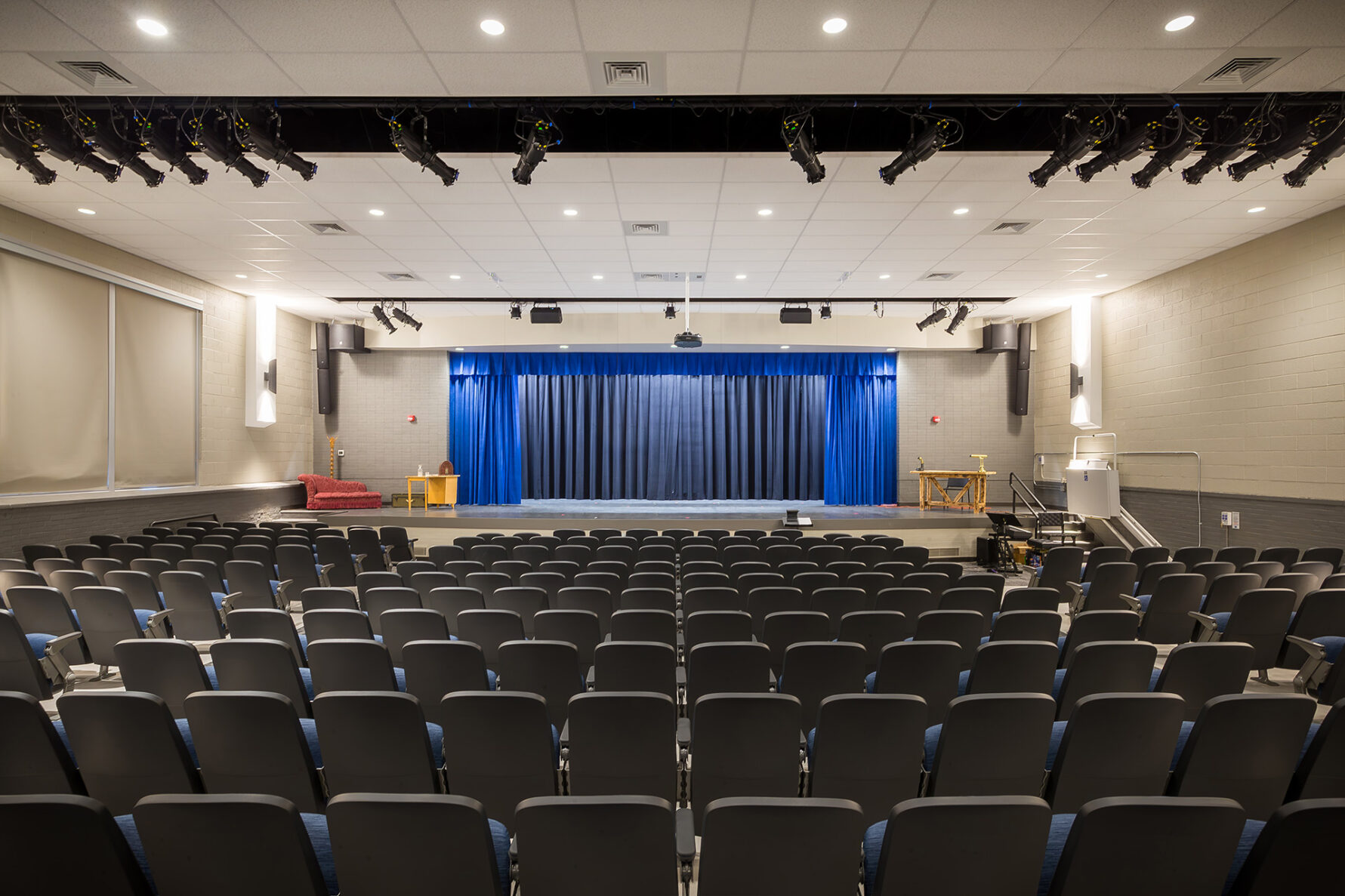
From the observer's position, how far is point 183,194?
7.52 m

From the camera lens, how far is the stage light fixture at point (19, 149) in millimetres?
5621

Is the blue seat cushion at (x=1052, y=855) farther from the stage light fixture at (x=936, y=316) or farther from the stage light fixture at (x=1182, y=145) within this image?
the stage light fixture at (x=936, y=316)

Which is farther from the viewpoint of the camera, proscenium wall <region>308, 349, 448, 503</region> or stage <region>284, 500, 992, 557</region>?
proscenium wall <region>308, 349, 448, 503</region>

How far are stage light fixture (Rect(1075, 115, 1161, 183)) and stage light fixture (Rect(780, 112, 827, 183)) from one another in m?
2.35

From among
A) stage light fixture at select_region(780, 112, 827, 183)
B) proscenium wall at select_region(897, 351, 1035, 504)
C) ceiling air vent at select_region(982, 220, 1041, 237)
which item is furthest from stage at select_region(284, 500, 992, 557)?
stage light fixture at select_region(780, 112, 827, 183)

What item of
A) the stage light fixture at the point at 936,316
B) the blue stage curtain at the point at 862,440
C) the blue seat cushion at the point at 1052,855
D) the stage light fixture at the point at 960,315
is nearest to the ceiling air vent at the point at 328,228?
the blue seat cushion at the point at 1052,855

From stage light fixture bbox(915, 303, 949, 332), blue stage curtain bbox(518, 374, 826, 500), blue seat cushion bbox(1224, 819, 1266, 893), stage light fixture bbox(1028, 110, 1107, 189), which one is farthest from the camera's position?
blue stage curtain bbox(518, 374, 826, 500)

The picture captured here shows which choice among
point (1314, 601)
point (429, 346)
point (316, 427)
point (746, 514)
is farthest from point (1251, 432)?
point (316, 427)

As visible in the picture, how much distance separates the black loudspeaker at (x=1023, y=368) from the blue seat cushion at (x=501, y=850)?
15.5 metres

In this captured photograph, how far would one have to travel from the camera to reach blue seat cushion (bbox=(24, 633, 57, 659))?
13.6ft

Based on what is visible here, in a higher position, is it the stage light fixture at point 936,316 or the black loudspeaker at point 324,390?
the stage light fixture at point 936,316

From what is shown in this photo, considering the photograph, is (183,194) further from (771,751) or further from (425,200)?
(771,751)

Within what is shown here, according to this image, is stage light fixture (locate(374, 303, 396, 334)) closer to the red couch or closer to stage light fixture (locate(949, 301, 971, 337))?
the red couch

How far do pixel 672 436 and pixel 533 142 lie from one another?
39.9 ft
